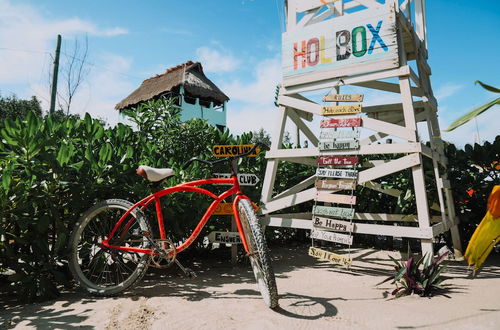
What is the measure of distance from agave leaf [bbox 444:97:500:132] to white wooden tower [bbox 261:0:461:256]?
3.02 metres

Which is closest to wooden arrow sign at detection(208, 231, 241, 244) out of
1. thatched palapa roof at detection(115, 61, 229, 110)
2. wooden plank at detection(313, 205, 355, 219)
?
wooden plank at detection(313, 205, 355, 219)

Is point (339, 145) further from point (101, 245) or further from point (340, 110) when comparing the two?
point (101, 245)

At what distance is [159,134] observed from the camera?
5.15m

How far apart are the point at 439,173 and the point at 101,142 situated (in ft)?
14.3

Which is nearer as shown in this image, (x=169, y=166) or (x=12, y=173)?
(x=12, y=173)

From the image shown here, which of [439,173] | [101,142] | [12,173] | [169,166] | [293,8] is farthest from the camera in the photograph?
[293,8]

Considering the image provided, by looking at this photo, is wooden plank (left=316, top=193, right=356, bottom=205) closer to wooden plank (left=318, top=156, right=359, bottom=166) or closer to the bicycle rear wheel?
wooden plank (left=318, top=156, right=359, bottom=166)

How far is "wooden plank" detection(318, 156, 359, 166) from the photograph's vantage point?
4.36 m

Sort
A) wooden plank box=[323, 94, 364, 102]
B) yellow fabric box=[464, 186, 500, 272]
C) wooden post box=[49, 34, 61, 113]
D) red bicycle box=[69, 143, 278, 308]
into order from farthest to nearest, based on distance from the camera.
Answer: wooden post box=[49, 34, 61, 113] → wooden plank box=[323, 94, 364, 102] → red bicycle box=[69, 143, 278, 308] → yellow fabric box=[464, 186, 500, 272]

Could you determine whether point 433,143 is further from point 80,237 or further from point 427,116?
point 80,237

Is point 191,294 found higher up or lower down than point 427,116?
lower down

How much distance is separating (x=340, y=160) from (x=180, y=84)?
24.1 meters

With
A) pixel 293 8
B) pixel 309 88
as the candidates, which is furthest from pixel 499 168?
pixel 293 8

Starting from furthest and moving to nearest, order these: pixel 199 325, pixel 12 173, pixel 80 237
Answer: pixel 80 237 < pixel 12 173 < pixel 199 325
